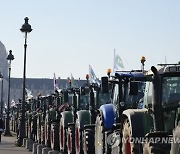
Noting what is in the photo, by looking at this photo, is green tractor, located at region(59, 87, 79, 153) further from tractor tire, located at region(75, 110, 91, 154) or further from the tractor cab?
the tractor cab

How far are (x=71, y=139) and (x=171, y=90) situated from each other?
26.0 feet

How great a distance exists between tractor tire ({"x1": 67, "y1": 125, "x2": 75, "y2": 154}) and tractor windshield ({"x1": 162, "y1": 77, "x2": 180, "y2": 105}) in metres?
7.88

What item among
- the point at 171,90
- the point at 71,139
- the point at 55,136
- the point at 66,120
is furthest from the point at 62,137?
the point at 171,90

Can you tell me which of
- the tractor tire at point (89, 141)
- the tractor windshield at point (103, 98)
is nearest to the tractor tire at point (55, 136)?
the tractor windshield at point (103, 98)

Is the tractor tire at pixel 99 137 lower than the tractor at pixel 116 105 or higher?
lower

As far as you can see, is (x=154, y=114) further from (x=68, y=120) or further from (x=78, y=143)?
(x=68, y=120)

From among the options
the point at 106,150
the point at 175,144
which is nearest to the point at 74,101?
the point at 106,150

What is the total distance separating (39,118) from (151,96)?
1659 cm

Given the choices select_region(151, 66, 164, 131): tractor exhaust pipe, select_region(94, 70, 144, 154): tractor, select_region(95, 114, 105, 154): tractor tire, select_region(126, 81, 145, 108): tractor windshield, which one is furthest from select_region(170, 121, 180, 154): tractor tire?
select_region(95, 114, 105, 154): tractor tire

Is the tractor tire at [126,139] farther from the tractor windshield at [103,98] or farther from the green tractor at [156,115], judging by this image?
the tractor windshield at [103,98]

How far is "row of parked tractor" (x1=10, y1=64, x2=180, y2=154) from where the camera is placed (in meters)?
8.52

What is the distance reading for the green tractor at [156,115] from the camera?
317 inches

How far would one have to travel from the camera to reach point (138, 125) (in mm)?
9211

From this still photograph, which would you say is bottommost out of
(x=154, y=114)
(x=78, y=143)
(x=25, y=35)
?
(x=78, y=143)
